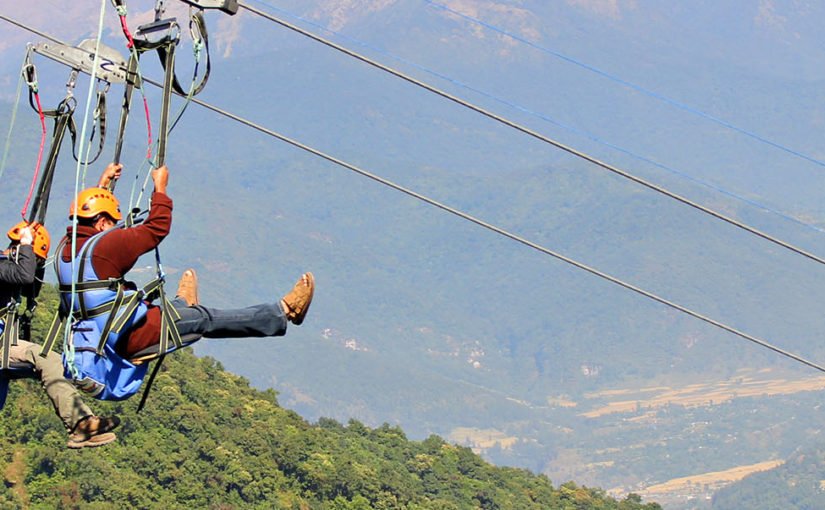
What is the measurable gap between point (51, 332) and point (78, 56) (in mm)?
2617

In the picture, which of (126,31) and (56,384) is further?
(56,384)

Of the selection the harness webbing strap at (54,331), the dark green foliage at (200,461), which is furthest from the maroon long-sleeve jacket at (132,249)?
the dark green foliage at (200,461)

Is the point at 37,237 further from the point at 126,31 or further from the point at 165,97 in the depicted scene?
the point at 126,31

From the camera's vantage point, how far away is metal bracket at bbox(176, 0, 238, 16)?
11242 millimetres

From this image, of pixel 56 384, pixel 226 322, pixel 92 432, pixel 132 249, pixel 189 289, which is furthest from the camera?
pixel 189 289

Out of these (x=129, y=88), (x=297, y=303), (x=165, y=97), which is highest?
(x=129, y=88)

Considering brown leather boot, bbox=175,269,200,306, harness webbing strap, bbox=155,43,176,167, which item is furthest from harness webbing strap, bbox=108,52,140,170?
brown leather boot, bbox=175,269,200,306

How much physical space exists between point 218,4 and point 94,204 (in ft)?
6.71

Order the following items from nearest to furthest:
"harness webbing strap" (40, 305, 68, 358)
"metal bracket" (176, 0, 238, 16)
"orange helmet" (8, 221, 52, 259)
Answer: "harness webbing strap" (40, 305, 68, 358) < "orange helmet" (8, 221, 52, 259) < "metal bracket" (176, 0, 238, 16)

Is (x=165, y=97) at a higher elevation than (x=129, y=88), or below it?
below

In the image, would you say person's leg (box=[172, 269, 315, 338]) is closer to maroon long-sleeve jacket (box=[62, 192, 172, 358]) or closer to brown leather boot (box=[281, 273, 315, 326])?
brown leather boot (box=[281, 273, 315, 326])

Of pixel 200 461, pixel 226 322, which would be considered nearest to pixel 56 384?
pixel 226 322

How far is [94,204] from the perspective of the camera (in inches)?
412

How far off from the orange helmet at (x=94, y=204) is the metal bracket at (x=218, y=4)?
1785 millimetres
